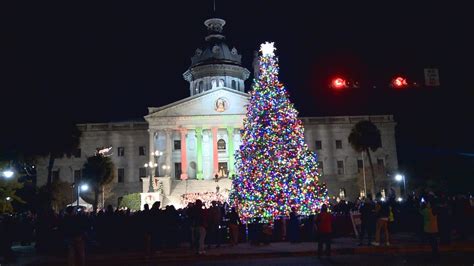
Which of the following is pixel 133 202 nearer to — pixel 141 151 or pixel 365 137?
pixel 141 151

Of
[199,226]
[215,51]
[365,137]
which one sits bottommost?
[199,226]

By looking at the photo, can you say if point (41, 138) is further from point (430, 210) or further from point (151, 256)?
point (430, 210)

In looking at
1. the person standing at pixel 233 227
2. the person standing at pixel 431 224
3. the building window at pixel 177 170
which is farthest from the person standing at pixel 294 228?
the building window at pixel 177 170

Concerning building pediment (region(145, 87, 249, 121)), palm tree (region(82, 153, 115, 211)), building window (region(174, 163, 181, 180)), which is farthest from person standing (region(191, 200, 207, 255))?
building window (region(174, 163, 181, 180))

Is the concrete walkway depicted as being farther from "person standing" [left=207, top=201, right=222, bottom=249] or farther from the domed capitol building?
the domed capitol building

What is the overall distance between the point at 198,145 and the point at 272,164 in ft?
132

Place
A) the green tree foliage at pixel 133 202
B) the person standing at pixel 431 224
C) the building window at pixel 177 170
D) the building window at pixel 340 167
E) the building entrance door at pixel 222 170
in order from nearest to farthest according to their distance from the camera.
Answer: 1. the person standing at pixel 431 224
2. the green tree foliage at pixel 133 202
3. the building entrance door at pixel 222 170
4. the building window at pixel 177 170
5. the building window at pixel 340 167

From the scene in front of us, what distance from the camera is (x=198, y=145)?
206ft

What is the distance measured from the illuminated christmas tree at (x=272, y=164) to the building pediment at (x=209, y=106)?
38.9 m

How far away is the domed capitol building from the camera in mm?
63250

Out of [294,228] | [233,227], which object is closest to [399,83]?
[294,228]

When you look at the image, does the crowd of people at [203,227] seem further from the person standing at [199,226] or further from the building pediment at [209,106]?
the building pediment at [209,106]

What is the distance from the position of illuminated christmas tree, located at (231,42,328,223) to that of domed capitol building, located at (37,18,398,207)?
36.5 metres

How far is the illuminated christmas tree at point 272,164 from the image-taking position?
22.7 meters
